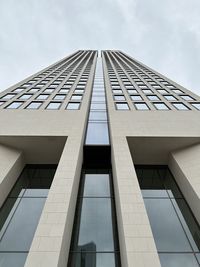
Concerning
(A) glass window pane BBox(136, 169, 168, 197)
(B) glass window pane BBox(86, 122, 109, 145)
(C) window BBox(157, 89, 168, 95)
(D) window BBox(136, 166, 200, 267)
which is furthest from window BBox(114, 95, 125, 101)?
(D) window BBox(136, 166, 200, 267)

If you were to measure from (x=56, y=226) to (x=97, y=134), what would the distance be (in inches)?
388

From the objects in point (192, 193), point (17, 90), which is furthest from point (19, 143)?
point (17, 90)

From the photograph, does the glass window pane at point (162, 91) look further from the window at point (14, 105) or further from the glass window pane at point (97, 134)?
the window at point (14, 105)

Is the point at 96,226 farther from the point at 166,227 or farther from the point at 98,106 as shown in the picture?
the point at 98,106

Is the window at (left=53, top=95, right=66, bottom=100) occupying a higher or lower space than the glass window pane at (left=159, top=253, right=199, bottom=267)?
higher

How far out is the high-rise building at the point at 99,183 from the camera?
26.6 ft

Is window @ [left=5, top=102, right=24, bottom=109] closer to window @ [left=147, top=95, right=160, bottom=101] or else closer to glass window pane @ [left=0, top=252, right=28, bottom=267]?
glass window pane @ [left=0, top=252, right=28, bottom=267]

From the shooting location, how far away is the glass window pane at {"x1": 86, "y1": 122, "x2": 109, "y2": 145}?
1548 cm

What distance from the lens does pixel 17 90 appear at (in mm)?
27734

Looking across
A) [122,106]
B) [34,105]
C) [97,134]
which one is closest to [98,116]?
[122,106]

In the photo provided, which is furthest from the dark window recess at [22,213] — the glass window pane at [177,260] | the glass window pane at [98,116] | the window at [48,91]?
the window at [48,91]

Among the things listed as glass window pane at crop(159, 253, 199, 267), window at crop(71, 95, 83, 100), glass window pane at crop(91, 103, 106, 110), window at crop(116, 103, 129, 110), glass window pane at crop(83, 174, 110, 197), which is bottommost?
glass window pane at crop(159, 253, 199, 267)

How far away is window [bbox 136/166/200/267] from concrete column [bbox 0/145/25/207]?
8999 millimetres

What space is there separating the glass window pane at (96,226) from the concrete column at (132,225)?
1.39m
